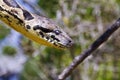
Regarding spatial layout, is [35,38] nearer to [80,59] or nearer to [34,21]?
[34,21]

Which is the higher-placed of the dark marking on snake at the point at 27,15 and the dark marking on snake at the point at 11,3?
the dark marking on snake at the point at 11,3

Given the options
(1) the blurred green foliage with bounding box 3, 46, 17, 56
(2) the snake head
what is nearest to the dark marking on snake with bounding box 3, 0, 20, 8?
(2) the snake head

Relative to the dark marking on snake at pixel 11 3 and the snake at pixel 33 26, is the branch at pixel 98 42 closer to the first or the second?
the snake at pixel 33 26

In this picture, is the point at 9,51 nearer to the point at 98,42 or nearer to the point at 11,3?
the point at 11,3

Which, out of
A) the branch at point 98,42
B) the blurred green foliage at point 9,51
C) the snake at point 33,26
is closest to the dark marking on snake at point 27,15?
the snake at point 33,26

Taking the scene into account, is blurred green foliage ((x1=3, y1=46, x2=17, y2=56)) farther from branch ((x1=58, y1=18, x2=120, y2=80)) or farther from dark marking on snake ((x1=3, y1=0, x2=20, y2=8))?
branch ((x1=58, y1=18, x2=120, y2=80))

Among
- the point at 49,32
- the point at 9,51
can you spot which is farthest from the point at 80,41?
the point at 9,51

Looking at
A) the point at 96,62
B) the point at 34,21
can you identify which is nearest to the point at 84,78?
the point at 96,62
